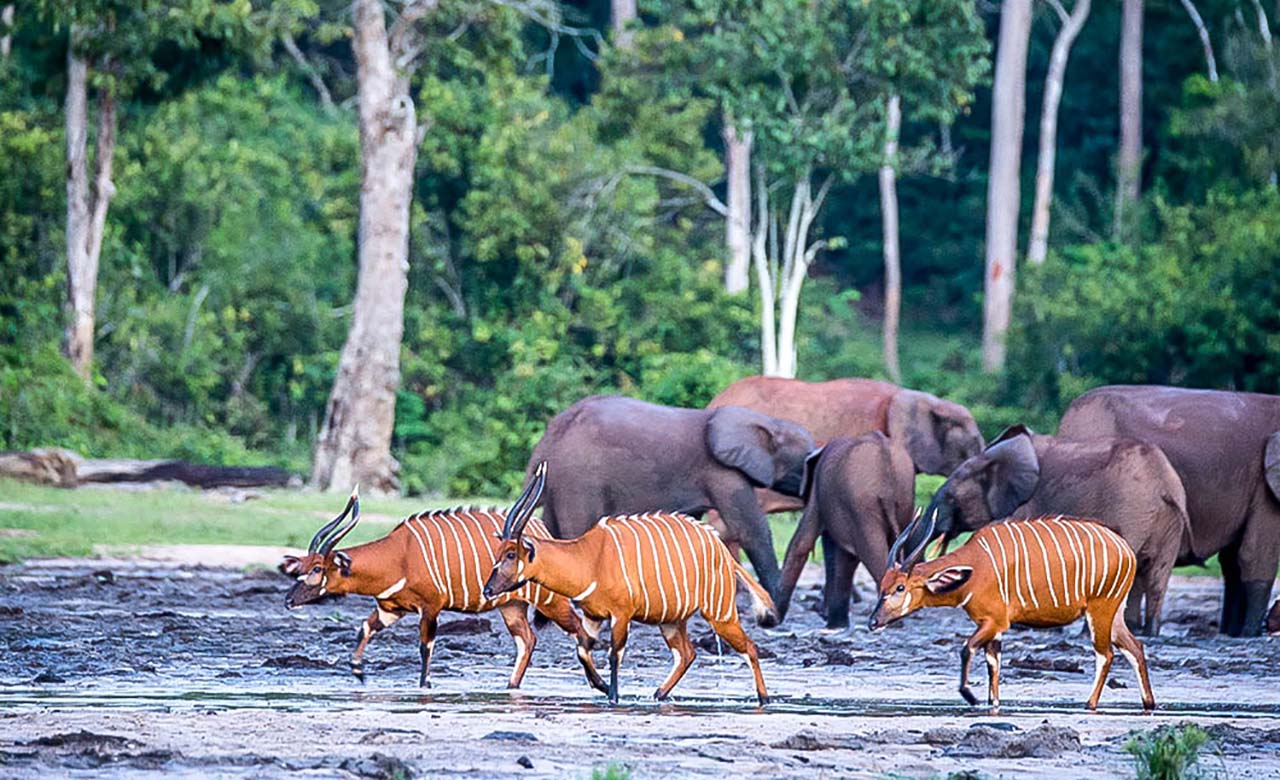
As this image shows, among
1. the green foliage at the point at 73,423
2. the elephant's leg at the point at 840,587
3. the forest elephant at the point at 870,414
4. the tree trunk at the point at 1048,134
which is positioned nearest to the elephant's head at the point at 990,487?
the elephant's leg at the point at 840,587

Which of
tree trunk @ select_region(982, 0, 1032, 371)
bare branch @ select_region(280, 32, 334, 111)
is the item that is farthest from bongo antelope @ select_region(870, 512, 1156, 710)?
tree trunk @ select_region(982, 0, 1032, 371)

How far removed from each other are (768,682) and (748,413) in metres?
5.72

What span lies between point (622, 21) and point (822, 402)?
64.5 feet

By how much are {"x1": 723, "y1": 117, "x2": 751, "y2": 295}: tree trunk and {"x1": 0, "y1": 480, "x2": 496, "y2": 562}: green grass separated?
40.1 feet

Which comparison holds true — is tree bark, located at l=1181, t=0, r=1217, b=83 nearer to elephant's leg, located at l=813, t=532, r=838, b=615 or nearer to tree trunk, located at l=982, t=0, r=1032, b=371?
tree trunk, located at l=982, t=0, r=1032, b=371

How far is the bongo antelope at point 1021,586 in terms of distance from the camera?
10016 millimetres

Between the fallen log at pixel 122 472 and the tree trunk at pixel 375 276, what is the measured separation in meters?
1.67

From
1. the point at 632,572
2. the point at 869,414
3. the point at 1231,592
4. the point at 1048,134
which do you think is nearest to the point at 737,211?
the point at 1048,134

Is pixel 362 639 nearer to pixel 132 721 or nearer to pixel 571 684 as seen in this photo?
pixel 571 684

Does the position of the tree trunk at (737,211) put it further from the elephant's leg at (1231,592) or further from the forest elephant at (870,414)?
the elephant's leg at (1231,592)

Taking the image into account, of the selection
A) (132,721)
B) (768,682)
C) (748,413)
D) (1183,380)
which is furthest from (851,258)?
(132,721)

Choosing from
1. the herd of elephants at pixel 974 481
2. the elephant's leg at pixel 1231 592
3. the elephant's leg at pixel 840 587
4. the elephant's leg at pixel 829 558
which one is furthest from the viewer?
the elephant's leg at pixel 1231 592

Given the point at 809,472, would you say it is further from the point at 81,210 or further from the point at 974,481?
the point at 81,210

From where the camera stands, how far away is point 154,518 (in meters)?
21.9
